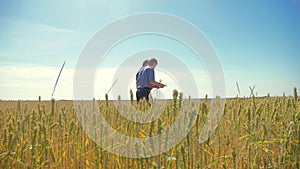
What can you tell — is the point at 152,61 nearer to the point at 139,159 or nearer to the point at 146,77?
the point at 146,77

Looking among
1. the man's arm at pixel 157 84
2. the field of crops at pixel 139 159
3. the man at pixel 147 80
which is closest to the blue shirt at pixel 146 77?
the man at pixel 147 80

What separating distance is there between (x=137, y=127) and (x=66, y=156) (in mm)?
851

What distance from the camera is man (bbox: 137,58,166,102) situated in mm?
5867

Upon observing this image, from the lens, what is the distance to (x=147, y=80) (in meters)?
6.07

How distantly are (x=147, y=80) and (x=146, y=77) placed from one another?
0.22 ft

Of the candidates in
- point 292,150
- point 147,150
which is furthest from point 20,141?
point 292,150

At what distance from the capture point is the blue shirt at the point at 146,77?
5.93 meters

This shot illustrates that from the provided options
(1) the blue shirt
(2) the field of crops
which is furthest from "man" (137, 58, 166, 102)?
(2) the field of crops

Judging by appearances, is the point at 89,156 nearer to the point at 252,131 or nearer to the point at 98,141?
the point at 98,141

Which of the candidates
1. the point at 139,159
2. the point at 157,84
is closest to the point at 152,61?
the point at 157,84

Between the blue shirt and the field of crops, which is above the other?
the blue shirt

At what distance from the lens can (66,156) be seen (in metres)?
2.80

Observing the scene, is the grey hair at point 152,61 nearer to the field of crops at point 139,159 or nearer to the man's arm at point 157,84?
the man's arm at point 157,84

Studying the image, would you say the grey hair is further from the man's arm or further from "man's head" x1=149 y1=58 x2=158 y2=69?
the man's arm
